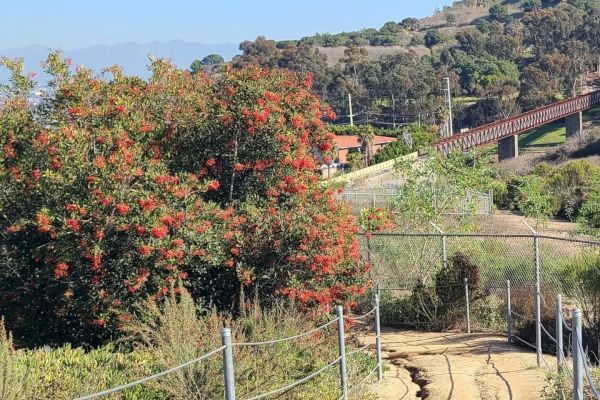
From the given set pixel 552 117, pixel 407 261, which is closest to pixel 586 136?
pixel 552 117

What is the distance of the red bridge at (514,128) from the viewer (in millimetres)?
59056

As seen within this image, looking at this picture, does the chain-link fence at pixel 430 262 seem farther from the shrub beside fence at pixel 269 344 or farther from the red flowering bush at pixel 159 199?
the shrub beside fence at pixel 269 344

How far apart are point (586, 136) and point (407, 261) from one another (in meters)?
42.9

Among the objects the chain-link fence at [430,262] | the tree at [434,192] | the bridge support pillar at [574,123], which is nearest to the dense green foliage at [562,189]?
the tree at [434,192]

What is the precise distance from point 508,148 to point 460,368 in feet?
184

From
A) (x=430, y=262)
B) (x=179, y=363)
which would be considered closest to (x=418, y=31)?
(x=430, y=262)

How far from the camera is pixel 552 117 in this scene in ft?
225

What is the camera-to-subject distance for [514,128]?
208 feet

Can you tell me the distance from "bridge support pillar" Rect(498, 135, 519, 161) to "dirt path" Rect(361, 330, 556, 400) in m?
52.2

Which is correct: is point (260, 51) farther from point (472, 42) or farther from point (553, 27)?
point (553, 27)

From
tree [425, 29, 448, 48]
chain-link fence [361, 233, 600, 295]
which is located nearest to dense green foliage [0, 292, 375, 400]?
chain-link fence [361, 233, 600, 295]

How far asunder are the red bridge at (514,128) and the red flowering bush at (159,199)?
4319 centimetres

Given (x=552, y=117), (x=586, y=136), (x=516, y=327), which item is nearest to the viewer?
(x=516, y=327)

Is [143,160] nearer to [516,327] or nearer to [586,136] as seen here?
[516,327]
